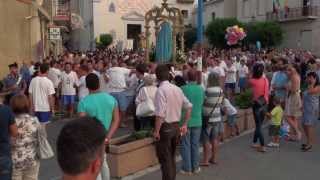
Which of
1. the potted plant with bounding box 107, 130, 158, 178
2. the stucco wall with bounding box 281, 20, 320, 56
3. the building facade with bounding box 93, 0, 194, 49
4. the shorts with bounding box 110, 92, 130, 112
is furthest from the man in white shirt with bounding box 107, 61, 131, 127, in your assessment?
the building facade with bounding box 93, 0, 194, 49

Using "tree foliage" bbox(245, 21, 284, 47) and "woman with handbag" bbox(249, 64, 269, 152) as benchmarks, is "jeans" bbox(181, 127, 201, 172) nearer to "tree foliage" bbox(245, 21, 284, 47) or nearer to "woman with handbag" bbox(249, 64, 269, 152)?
→ "woman with handbag" bbox(249, 64, 269, 152)

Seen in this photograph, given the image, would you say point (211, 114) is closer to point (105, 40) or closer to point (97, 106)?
point (97, 106)

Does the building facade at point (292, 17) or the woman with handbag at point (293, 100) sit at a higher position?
the building facade at point (292, 17)

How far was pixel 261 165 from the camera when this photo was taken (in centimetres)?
901

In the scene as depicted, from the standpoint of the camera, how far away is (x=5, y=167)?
5562 mm

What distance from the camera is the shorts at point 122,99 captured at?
501 inches

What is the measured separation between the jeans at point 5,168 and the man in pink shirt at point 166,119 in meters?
2.20

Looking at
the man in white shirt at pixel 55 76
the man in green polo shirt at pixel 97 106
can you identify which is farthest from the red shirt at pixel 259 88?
the man in white shirt at pixel 55 76

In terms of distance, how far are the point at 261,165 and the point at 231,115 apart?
2.19 m

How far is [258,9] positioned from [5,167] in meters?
50.7

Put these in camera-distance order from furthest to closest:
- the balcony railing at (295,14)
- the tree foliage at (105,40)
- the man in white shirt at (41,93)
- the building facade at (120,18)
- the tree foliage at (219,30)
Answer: the building facade at (120,18) → the tree foliage at (105,40) → the tree foliage at (219,30) → the balcony railing at (295,14) → the man in white shirt at (41,93)

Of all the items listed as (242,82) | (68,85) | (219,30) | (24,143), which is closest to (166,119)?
(24,143)

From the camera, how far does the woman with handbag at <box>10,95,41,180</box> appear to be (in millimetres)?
5879

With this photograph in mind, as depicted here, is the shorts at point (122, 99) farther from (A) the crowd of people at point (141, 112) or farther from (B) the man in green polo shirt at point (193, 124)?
(B) the man in green polo shirt at point (193, 124)
